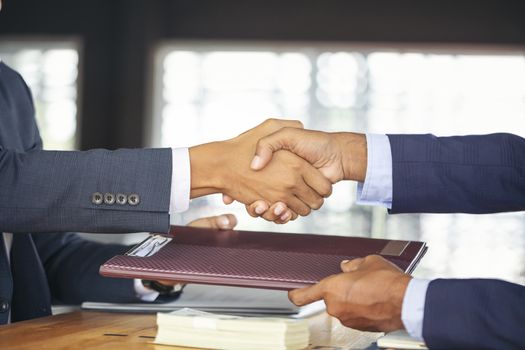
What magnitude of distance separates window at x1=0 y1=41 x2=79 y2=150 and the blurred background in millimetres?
12

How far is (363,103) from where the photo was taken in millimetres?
7152

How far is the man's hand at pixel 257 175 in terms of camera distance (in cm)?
184

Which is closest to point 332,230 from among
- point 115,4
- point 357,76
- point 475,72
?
point 357,76

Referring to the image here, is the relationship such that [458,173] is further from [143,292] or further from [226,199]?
[143,292]

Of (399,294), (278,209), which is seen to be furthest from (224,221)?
(399,294)

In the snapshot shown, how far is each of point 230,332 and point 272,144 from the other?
647mm

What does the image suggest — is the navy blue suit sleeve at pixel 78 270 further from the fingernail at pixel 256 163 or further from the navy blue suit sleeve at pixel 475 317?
the navy blue suit sleeve at pixel 475 317

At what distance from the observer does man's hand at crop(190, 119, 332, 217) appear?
6.03ft

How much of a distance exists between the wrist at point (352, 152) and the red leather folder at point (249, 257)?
0.21 meters

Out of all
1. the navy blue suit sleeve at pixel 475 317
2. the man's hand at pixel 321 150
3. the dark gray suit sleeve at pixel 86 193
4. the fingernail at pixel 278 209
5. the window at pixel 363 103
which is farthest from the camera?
the window at pixel 363 103

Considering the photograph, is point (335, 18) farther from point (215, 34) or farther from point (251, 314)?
point (251, 314)

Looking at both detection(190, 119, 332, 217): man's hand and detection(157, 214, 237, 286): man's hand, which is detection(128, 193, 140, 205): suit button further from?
detection(157, 214, 237, 286): man's hand

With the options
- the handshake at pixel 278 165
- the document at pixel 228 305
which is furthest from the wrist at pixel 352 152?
the document at pixel 228 305

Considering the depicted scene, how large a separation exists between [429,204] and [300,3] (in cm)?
564
